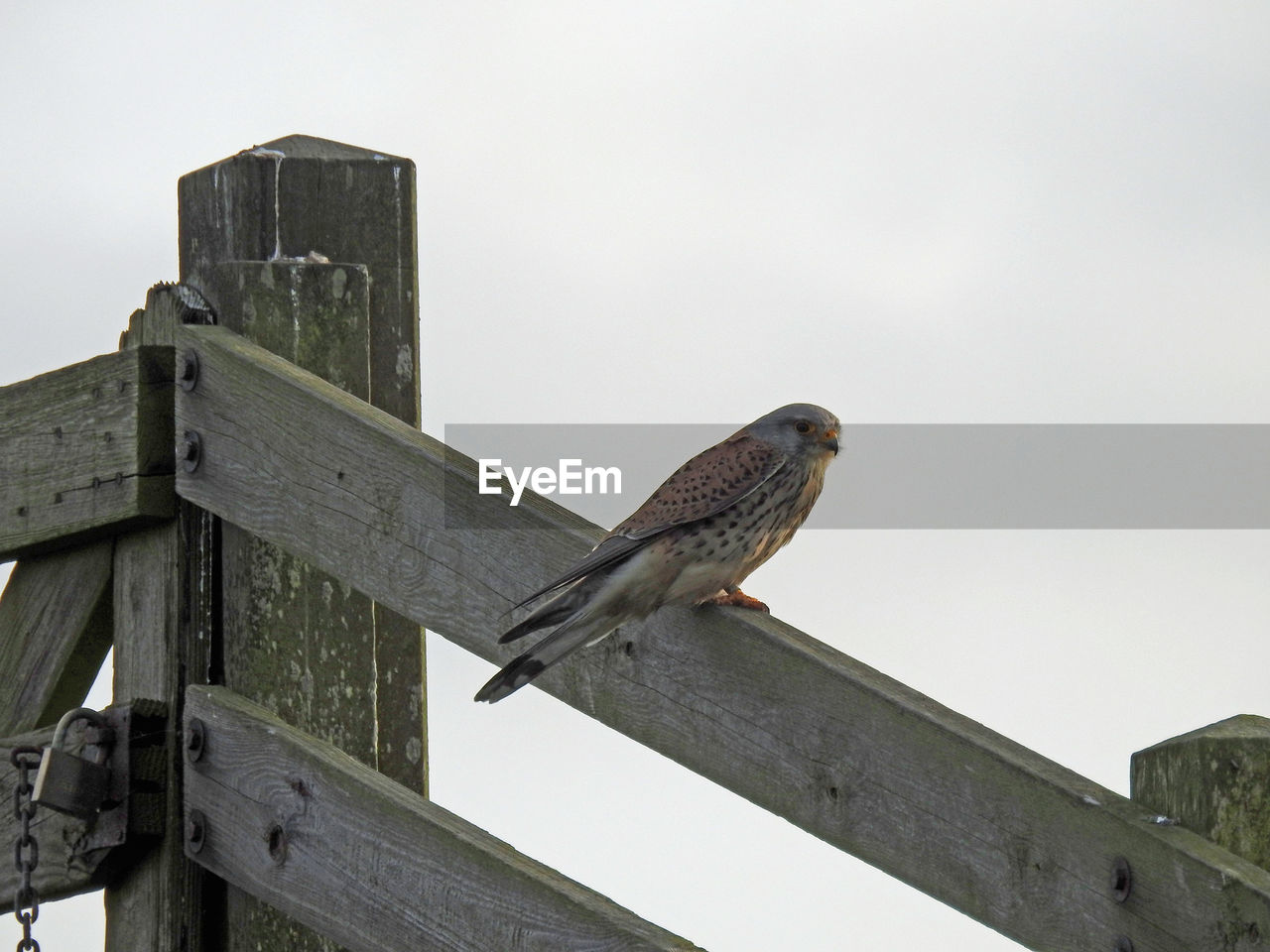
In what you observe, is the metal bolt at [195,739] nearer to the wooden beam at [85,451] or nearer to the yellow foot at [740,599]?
the wooden beam at [85,451]

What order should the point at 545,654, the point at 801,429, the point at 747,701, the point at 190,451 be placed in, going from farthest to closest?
the point at 801,429, the point at 190,451, the point at 545,654, the point at 747,701

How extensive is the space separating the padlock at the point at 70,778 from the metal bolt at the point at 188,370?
0.61m

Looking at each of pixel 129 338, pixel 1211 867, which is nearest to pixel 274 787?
pixel 129 338

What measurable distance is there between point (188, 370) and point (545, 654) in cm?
101

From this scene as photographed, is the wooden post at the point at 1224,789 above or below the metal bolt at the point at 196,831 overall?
below

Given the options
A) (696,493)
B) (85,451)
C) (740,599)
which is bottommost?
(740,599)

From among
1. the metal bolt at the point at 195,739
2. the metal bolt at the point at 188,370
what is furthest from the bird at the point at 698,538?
the metal bolt at the point at 188,370

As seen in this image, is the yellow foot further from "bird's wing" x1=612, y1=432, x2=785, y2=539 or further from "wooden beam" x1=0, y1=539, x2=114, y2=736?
"wooden beam" x1=0, y1=539, x2=114, y2=736

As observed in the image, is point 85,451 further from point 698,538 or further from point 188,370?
point 698,538

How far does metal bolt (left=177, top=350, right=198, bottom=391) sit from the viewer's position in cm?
321

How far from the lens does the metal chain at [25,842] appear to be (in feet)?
10.0

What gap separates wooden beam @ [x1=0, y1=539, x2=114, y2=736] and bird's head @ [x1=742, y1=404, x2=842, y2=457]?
1.34 metres

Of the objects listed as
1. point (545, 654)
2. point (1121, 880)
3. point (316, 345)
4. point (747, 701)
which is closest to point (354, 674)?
point (316, 345)

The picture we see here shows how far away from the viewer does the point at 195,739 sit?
3100 mm
